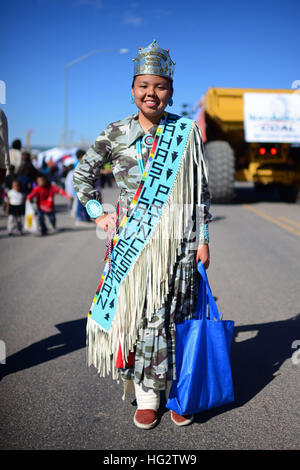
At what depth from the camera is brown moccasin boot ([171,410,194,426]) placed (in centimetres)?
232

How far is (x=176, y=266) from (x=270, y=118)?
8.96 m

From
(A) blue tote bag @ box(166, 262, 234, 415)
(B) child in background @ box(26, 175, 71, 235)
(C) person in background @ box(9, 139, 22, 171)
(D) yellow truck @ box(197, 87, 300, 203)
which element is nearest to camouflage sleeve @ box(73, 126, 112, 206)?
(A) blue tote bag @ box(166, 262, 234, 415)

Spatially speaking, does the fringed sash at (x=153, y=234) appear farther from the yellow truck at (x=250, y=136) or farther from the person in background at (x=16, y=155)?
the person in background at (x=16, y=155)

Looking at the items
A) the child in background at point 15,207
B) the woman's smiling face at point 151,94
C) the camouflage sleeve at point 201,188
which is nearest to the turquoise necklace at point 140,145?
the woman's smiling face at point 151,94

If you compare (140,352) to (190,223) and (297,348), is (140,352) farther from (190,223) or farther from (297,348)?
(297,348)

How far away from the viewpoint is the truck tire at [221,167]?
11305mm

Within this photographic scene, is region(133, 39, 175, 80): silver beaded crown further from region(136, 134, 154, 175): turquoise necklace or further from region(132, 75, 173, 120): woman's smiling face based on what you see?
region(136, 134, 154, 175): turquoise necklace

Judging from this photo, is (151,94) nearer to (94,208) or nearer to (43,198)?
(94,208)

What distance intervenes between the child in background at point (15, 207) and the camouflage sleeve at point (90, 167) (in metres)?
6.60

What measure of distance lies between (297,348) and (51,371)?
1787mm

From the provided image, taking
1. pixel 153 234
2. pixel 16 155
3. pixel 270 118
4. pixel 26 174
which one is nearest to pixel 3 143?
pixel 153 234

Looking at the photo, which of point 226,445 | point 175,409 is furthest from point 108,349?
point 226,445

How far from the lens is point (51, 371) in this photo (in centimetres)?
295

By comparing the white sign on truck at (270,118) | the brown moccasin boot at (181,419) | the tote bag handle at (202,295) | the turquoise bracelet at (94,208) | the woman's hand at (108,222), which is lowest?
the brown moccasin boot at (181,419)
